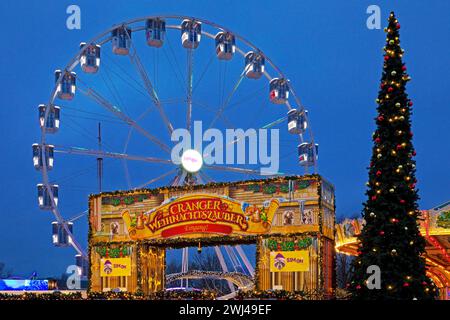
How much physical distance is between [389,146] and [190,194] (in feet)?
28.5

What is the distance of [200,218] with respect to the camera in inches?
1034

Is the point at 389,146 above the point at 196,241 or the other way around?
above

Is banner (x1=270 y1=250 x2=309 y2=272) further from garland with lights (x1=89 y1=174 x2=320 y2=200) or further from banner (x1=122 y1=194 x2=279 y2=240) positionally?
garland with lights (x1=89 y1=174 x2=320 y2=200)

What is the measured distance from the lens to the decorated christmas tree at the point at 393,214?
65.6 feet

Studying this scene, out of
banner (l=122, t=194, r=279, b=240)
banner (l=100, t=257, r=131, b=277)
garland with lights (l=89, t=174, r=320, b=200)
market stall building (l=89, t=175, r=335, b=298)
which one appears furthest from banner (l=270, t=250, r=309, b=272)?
banner (l=100, t=257, r=131, b=277)

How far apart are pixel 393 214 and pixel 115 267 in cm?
1182

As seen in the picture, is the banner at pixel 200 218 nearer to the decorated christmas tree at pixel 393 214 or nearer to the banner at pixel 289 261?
the banner at pixel 289 261

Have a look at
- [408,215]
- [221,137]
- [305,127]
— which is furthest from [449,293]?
[408,215]

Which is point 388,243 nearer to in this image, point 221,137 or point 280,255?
point 280,255

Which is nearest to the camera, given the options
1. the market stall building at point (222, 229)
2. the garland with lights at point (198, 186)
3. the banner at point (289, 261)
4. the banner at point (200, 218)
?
the banner at point (289, 261)

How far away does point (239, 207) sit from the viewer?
25672 mm

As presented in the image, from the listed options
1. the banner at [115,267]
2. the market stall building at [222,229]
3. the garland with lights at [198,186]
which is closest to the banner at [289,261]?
the market stall building at [222,229]

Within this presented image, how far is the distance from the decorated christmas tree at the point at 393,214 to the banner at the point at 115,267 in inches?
389
